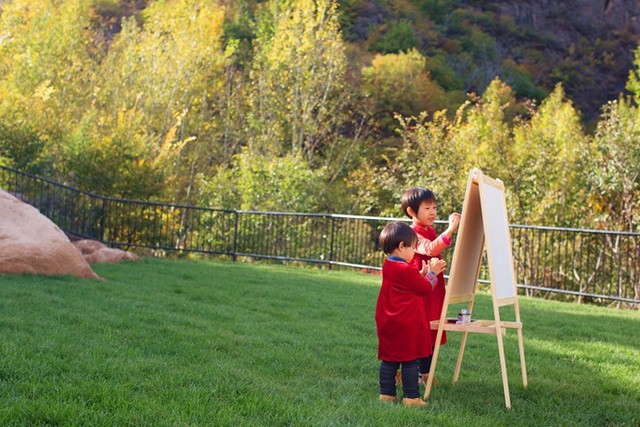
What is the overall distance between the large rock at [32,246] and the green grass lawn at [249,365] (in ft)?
1.25

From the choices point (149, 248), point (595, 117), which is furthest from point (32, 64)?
point (595, 117)

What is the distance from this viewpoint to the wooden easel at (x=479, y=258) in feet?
16.5

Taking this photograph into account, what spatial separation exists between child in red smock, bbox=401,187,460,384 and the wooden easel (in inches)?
4.6

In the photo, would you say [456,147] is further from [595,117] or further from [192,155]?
[595,117]

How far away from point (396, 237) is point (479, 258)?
1.21 meters

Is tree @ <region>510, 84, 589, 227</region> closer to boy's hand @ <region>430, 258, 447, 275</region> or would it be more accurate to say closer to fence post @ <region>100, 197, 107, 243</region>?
fence post @ <region>100, 197, 107, 243</region>

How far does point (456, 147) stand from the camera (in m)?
23.4

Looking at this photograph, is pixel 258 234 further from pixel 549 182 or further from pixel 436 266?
pixel 436 266

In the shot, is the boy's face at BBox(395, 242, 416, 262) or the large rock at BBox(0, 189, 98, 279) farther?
the large rock at BBox(0, 189, 98, 279)

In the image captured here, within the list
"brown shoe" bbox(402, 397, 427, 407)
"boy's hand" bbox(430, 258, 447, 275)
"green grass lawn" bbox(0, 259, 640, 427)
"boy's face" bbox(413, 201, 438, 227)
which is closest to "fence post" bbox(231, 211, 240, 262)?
"green grass lawn" bbox(0, 259, 640, 427)

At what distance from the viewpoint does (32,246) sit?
9.98 meters

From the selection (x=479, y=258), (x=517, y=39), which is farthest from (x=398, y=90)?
(x=479, y=258)

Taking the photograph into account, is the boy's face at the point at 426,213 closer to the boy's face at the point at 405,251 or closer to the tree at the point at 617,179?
the boy's face at the point at 405,251

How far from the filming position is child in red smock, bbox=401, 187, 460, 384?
527 cm
